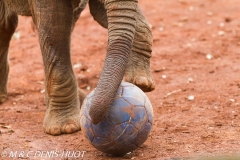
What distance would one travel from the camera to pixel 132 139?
4633 mm

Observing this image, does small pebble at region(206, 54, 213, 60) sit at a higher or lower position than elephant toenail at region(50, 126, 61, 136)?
lower

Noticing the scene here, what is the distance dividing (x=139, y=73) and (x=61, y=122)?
36.3 inches

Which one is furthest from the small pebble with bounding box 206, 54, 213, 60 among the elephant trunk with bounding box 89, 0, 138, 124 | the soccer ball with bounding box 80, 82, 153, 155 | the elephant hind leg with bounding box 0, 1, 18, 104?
the elephant trunk with bounding box 89, 0, 138, 124

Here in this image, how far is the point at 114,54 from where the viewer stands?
4.46 m

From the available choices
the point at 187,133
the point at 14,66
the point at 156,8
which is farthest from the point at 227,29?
the point at 187,133

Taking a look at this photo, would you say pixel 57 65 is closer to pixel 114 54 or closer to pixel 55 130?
pixel 55 130

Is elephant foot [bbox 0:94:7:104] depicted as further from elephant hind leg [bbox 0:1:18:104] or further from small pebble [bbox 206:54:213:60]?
small pebble [bbox 206:54:213:60]

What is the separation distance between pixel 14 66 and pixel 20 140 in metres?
3.28

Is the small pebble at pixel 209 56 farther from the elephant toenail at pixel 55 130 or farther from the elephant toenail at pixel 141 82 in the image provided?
the elephant toenail at pixel 141 82

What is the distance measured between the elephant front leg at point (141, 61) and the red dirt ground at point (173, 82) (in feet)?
1.42

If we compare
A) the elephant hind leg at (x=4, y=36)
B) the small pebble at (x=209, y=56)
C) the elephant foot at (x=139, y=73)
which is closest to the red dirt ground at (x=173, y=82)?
the small pebble at (x=209, y=56)

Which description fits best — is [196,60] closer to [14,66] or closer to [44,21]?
[14,66]

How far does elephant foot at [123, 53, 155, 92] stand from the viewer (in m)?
5.18

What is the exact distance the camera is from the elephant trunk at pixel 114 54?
4.37m
